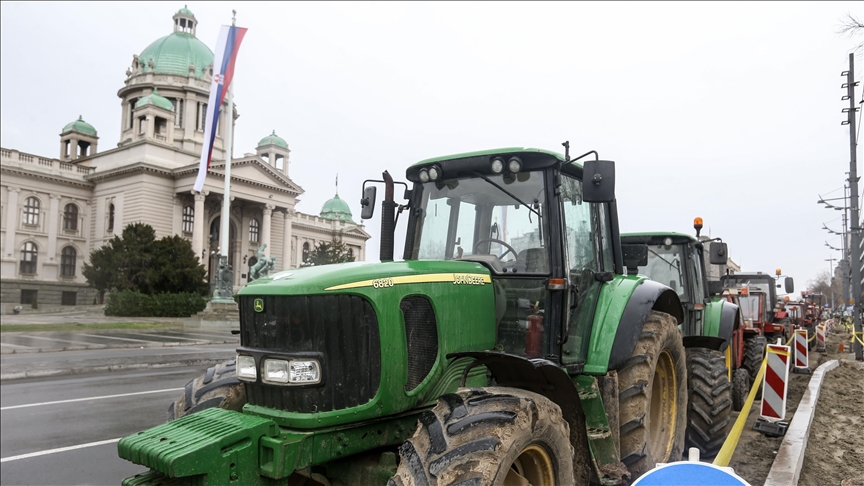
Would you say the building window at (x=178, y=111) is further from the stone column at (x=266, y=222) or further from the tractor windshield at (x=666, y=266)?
the tractor windshield at (x=666, y=266)

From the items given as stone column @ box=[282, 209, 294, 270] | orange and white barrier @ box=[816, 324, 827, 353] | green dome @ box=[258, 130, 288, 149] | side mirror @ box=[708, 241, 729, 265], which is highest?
green dome @ box=[258, 130, 288, 149]

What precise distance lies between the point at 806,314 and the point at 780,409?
84.9ft

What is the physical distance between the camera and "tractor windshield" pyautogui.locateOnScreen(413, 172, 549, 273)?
13.1ft

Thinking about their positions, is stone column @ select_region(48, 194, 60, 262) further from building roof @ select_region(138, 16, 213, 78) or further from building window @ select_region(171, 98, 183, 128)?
building roof @ select_region(138, 16, 213, 78)

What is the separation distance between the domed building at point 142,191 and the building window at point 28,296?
3.1 inches

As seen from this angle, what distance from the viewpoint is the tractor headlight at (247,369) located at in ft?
10.5

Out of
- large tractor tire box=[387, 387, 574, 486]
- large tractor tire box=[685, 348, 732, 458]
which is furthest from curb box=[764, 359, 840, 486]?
large tractor tire box=[387, 387, 574, 486]

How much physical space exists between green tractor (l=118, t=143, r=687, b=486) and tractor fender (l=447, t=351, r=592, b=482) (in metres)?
0.01

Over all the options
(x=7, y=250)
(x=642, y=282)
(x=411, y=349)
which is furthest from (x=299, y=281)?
(x=7, y=250)

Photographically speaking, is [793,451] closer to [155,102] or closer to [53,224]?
[155,102]

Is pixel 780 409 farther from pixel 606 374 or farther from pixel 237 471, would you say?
pixel 237 471

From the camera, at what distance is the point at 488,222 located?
13.8 feet

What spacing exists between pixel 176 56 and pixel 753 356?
2775 inches

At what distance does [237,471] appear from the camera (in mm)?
2797
